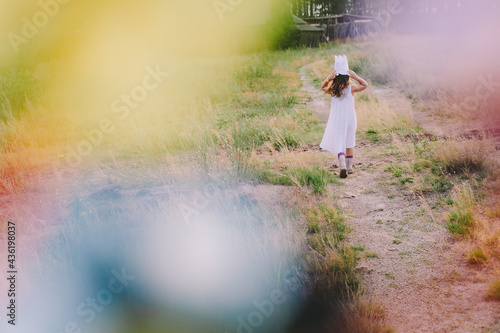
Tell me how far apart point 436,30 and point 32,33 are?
2096 cm

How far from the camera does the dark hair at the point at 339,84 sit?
5.56m

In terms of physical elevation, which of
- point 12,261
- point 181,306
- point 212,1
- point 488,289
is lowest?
point 181,306

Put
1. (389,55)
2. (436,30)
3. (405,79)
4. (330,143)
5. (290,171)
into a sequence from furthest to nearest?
(436,30) < (389,55) < (405,79) < (330,143) < (290,171)

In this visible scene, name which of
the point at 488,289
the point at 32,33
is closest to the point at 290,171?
the point at 488,289

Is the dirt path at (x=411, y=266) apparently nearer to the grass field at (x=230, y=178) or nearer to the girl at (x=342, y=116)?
the grass field at (x=230, y=178)

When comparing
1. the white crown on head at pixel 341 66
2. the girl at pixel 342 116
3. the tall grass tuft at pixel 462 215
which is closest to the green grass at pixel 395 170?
the girl at pixel 342 116

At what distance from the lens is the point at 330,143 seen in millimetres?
5961

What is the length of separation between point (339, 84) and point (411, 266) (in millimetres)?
3074

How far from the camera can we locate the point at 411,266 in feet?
11.3

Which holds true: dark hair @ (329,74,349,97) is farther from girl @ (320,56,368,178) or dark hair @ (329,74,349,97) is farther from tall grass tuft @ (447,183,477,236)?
tall grass tuft @ (447,183,477,236)

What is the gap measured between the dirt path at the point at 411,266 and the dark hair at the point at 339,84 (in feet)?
4.78

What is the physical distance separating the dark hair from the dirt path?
146 cm

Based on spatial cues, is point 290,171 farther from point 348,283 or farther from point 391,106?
point 391,106

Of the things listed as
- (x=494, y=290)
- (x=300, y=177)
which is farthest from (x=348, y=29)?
(x=494, y=290)
